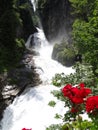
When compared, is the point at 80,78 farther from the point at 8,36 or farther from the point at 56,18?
the point at 56,18

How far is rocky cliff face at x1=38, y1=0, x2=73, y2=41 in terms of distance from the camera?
43.3 meters

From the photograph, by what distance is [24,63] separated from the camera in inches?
1298

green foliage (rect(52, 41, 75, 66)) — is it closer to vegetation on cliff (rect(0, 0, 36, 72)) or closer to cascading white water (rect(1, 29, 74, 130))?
vegetation on cliff (rect(0, 0, 36, 72))

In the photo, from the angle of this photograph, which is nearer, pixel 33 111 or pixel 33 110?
pixel 33 111

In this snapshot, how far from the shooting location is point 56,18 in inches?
1859

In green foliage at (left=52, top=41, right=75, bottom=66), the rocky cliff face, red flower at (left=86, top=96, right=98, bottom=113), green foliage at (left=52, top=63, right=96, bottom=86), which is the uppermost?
red flower at (left=86, top=96, right=98, bottom=113)

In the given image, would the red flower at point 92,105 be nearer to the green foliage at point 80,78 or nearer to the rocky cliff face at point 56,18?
the green foliage at point 80,78

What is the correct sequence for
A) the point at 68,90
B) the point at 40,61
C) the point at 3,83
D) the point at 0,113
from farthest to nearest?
the point at 40,61 < the point at 3,83 < the point at 0,113 < the point at 68,90

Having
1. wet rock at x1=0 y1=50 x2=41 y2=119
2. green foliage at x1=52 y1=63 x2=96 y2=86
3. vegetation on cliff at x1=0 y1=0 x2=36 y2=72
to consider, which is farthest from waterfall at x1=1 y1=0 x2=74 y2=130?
green foliage at x1=52 y1=63 x2=96 y2=86

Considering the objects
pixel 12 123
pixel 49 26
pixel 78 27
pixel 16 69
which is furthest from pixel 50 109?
pixel 49 26

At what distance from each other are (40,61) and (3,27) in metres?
6.45

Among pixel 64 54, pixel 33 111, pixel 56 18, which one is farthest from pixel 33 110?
pixel 56 18

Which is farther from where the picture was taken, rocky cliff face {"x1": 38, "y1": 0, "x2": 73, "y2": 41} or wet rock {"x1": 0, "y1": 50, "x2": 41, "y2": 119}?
rocky cliff face {"x1": 38, "y1": 0, "x2": 73, "y2": 41}

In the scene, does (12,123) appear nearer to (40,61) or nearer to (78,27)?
(78,27)
